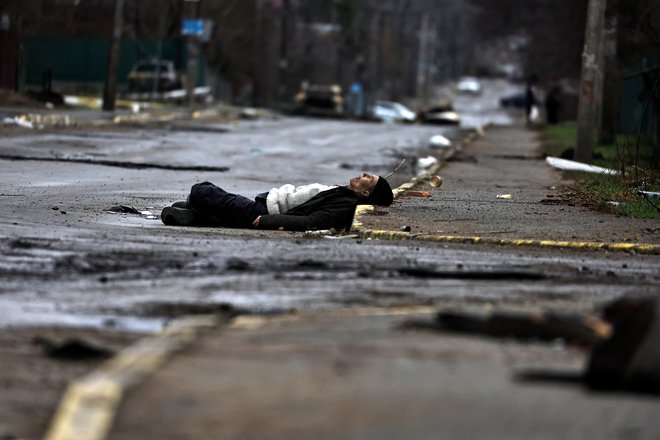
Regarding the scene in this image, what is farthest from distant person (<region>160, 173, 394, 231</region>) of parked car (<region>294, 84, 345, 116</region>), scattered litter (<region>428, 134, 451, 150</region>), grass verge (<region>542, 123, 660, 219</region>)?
parked car (<region>294, 84, 345, 116</region>)

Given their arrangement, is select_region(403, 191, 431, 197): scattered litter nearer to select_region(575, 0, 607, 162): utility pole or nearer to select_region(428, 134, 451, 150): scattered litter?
select_region(575, 0, 607, 162): utility pole

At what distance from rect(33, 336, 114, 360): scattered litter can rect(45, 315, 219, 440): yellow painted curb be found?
116 mm

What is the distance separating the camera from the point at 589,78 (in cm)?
2616

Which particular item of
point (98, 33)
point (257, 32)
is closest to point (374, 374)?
point (98, 33)

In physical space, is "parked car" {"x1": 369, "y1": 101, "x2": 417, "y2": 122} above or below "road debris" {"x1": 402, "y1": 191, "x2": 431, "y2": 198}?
above

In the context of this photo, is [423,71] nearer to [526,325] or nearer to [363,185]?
[363,185]

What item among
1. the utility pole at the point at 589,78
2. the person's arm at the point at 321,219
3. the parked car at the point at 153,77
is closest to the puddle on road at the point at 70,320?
the person's arm at the point at 321,219

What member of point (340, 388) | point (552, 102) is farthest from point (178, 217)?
point (552, 102)

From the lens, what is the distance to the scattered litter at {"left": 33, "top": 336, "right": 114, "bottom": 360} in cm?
691

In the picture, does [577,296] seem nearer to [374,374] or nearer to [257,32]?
[374,374]

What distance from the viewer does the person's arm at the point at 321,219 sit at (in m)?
12.9

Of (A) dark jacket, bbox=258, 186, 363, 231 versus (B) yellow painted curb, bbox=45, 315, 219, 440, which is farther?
(A) dark jacket, bbox=258, 186, 363, 231

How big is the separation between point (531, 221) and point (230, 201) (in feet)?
10.5

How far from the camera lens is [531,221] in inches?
575
